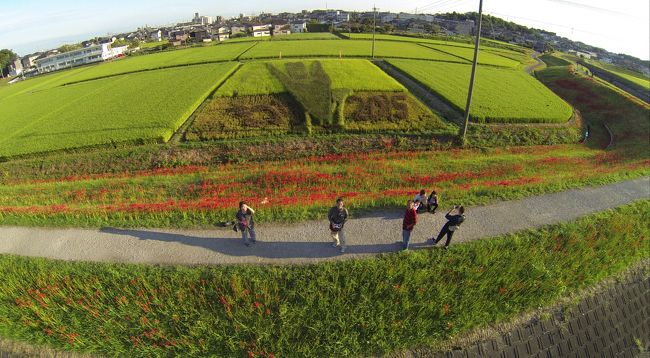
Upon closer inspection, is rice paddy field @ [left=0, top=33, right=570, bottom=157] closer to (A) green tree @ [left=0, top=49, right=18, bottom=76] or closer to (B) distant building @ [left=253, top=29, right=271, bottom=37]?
(B) distant building @ [left=253, top=29, right=271, bottom=37]

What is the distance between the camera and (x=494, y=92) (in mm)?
32031

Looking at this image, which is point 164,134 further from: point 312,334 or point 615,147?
point 615,147

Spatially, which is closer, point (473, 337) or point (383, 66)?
point (473, 337)

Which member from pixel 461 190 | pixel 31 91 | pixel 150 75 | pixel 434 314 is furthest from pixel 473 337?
pixel 31 91

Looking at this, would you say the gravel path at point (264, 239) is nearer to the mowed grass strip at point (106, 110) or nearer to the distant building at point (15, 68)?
the mowed grass strip at point (106, 110)

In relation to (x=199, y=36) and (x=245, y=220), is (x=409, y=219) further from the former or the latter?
(x=199, y=36)

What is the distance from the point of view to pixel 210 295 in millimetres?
9391

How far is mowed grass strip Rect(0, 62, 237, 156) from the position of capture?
24.4 m

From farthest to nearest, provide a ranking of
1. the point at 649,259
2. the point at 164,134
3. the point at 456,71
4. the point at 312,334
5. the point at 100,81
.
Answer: the point at 100,81
the point at 456,71
the point at 164,134
the point at 649,259
the point at 312,334

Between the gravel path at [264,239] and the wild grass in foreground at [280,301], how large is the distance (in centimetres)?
50

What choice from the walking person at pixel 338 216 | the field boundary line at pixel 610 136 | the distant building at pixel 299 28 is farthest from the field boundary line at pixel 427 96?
the distant building at pixel 299 28

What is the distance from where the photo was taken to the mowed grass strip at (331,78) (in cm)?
3234

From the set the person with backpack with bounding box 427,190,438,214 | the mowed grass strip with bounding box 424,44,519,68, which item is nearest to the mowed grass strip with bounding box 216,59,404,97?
the mowed grass strip with bounding box 424,44,519,68

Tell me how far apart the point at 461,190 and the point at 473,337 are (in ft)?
22.9
